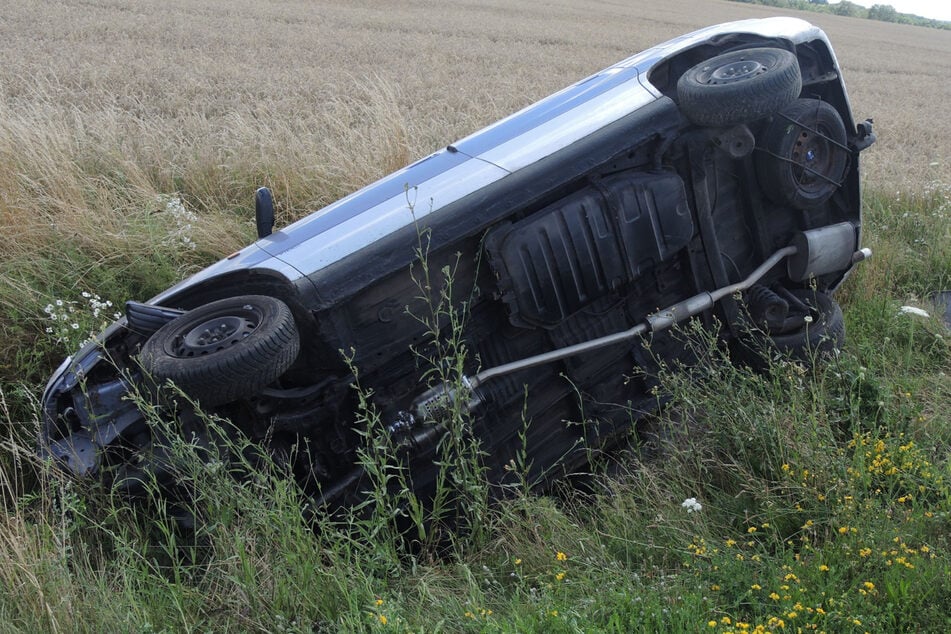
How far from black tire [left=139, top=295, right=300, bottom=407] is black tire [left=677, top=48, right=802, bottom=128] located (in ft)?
6.72

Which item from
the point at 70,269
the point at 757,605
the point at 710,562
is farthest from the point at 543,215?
the point at 70,269

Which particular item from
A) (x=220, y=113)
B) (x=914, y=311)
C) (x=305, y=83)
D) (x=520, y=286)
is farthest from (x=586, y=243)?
(x=305, y=83)

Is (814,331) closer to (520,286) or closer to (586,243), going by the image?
(586,243)

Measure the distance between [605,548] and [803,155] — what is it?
7.76 feet

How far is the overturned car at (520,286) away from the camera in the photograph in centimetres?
322

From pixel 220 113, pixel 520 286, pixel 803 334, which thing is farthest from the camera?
pixel 220 113

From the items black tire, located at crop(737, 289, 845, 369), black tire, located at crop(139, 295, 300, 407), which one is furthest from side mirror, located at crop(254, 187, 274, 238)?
black tire, located at crop(737, 289, 845, 369)

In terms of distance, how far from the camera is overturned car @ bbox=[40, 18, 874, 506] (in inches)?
127

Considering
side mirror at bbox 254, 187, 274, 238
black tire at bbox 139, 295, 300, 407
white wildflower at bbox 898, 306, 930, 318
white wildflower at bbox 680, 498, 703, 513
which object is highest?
side mirror at bbox 254, 187, 274, 238

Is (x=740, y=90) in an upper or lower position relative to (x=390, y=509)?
upper

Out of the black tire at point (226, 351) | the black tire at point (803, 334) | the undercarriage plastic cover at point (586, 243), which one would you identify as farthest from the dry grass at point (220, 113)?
the black tire at point (803, 334)

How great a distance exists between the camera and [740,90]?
3.57 meters

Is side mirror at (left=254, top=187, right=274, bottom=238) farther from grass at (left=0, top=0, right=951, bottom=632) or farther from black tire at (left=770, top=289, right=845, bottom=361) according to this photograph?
black tire at (left=770, top=289, right=845, bottom=361)

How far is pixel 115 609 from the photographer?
2520 millimetres
